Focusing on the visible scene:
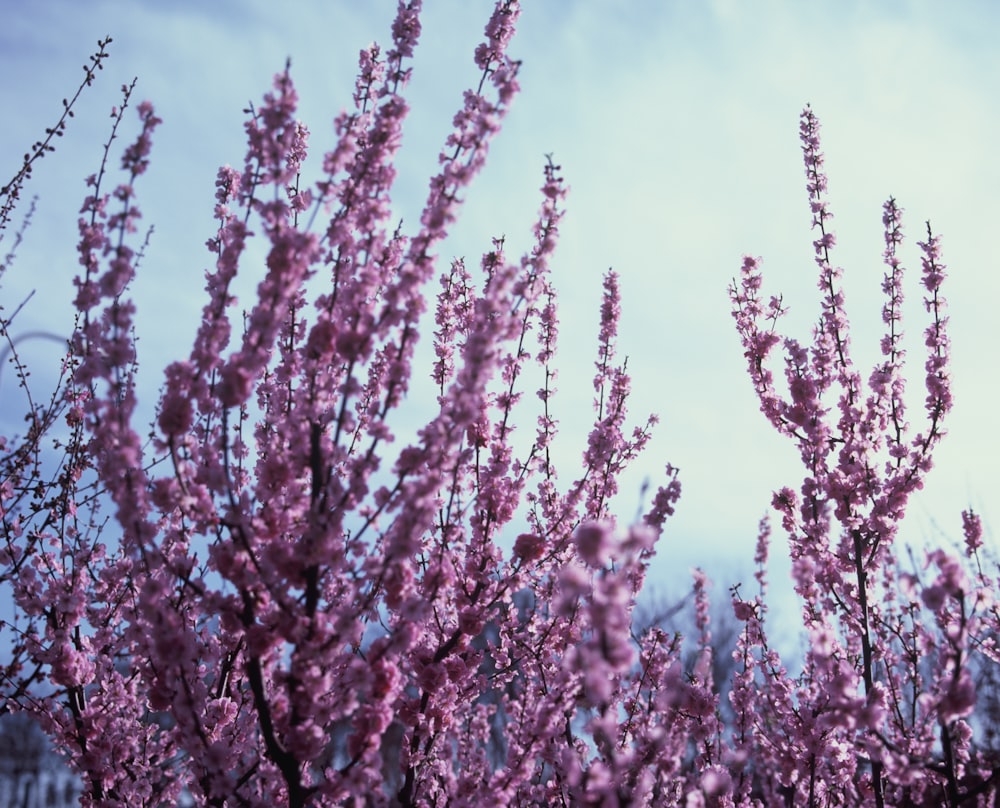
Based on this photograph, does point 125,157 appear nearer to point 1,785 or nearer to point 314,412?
point 314,412

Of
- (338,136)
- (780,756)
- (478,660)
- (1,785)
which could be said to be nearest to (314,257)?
(338,136)

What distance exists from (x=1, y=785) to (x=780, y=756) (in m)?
34.5

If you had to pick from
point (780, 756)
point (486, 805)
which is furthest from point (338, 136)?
point (780, 756)

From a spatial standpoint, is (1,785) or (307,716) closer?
(307,716)

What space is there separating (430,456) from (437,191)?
1327 mm

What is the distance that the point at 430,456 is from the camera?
11.6 feet

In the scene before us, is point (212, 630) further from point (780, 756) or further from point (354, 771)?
point (780, 756)

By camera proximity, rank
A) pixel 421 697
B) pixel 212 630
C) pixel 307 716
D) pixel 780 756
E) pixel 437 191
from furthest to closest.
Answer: pixel 212 630, pixel 780 756, pixel 421 697, pixel 437 191, pixel 307 716

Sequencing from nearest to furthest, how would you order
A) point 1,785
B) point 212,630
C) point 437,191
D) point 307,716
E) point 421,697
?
1. point 307,716
2. point 437,191
3. point 421,697
4. point 212,630
5. point 1,785

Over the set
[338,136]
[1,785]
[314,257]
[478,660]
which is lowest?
[478,660]

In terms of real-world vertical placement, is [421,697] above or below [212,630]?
below

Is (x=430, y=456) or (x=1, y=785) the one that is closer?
(x=430, y=456)

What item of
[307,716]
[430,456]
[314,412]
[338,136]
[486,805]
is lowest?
[486,805]

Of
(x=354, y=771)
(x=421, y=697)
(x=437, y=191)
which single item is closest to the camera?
(x=354, y=771)
